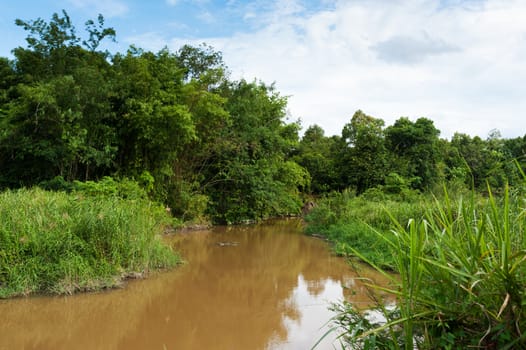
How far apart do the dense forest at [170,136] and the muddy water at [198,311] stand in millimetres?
3725

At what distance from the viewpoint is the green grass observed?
5.57m

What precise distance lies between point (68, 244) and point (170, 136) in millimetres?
7099

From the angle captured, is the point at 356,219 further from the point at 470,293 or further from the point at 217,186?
the point at 470,293

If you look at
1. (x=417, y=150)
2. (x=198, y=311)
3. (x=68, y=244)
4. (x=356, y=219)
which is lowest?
(x=198, y=311)

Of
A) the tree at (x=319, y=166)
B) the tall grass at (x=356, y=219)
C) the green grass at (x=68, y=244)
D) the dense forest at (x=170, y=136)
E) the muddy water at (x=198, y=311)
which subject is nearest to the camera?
the muddy water at (x=198, y=311)

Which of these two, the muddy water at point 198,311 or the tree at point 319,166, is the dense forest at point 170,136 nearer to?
the tree at point 319,166

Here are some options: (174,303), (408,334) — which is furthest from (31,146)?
(408,334)

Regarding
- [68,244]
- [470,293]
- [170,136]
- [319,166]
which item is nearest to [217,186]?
[170,136]

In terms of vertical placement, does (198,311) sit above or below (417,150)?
below

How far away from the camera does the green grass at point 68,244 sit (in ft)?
18.3

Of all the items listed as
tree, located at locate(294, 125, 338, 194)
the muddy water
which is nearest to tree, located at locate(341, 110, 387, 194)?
tree, located at locate(294, 125, 338, 194)

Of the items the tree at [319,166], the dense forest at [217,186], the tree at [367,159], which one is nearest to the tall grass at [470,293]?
the dense forest at [217,186]

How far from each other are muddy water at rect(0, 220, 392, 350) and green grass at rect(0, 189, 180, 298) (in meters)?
0.24

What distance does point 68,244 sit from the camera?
5848 mm
